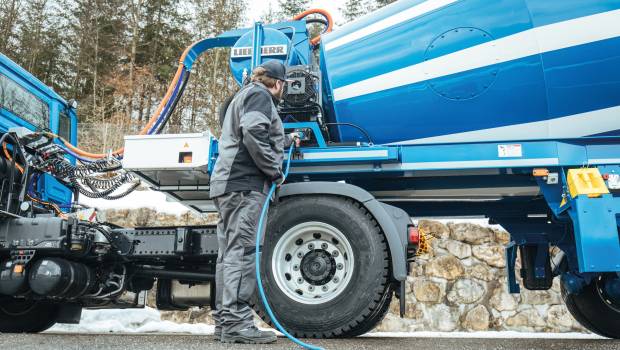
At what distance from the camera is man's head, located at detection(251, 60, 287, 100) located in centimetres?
369

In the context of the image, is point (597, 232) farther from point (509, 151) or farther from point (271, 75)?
point (271, 75)

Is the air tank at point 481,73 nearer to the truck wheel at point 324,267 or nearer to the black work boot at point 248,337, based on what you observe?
the truck wheel at point 324,267

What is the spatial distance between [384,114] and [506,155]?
0.96 metres

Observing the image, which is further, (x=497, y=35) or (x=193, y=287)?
(x=193, y=287)

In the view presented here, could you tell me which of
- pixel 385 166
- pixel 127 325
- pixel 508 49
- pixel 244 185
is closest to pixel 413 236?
pixel 385 166

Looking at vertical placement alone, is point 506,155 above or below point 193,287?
above

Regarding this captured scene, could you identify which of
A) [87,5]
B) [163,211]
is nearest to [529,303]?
[163,211]

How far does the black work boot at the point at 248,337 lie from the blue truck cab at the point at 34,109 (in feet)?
9.88

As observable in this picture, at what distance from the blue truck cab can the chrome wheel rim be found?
9.07 feet

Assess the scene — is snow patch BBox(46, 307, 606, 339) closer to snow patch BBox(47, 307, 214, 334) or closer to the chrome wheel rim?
snow patch BBox(47, 307, 214, 334)

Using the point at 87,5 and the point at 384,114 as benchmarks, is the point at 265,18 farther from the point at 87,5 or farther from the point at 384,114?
the point at 384,114

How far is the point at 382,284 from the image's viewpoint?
378 centimetres

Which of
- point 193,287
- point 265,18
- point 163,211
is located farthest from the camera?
point 265,18

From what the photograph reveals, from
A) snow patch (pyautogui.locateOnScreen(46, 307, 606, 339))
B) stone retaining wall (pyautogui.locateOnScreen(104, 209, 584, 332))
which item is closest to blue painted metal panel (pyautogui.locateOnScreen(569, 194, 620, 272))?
snow patch (pyautogui.locateOnScreen(46, 307, 606, 339))
